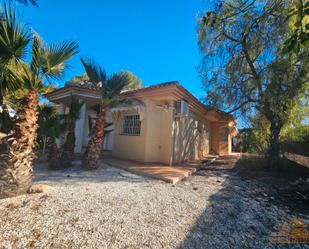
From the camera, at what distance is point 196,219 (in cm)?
450

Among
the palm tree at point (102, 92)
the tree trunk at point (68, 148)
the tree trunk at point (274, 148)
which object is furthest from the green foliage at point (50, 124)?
the tree trunk at point (274, 148)

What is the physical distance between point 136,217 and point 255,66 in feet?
39.3

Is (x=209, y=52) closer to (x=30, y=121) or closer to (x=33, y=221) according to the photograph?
(x=30, y=121)

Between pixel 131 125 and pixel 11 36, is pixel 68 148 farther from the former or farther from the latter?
pixel 11 36

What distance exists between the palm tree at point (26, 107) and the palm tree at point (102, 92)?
2.60 m

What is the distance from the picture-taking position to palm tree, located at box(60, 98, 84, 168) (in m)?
9.37

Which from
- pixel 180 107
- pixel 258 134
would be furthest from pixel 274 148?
pixel 180 107

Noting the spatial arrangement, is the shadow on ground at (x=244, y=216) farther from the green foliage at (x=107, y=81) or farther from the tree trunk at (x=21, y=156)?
the green foliage at (x=107, y=81)

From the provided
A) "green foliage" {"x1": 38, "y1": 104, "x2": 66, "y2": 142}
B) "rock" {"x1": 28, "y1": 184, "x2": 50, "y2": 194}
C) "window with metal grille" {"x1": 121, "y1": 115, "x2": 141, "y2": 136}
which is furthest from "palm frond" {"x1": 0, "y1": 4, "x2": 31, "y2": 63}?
"window with metal grille" {"x1": 121, "y1": 115, "x2": 141, "y2": 136}

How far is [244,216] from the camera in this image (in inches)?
189

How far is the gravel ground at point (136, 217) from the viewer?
137 inches

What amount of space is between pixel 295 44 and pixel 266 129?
1203cm

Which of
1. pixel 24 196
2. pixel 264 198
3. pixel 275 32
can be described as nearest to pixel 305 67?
pixel 275 32

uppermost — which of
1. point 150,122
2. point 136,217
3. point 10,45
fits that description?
point 10,45
